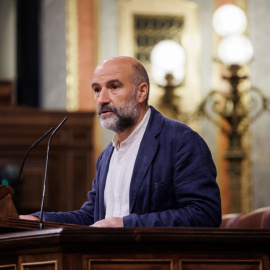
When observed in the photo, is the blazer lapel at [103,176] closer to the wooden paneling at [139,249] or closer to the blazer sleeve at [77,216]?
the blazer sleeve at [77,216]

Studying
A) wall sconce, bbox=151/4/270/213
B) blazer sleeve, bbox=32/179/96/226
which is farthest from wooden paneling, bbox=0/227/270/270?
wall sconce, bbox=151/4/270/213

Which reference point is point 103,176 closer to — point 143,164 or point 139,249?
point 143,164

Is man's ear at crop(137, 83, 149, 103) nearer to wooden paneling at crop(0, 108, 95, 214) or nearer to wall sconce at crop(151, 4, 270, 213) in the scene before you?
wall sconce at crop(151, 4, 270, 213)

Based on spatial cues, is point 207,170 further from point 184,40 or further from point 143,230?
point 184,40

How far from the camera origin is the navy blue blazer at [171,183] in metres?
2.71

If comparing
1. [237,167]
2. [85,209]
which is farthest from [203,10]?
[85,209]

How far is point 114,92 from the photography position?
304 cm

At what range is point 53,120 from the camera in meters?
6.78

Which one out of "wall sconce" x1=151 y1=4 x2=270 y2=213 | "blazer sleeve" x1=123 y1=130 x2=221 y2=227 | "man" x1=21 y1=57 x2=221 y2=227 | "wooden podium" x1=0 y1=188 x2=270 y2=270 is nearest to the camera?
"wooden podium" x1=0 y1=188 x2=270 y2=270

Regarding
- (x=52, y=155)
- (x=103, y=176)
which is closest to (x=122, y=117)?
(x=103, y=176)

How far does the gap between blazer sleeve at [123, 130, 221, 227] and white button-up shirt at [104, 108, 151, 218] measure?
213mm

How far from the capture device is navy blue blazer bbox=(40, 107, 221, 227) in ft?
8.91

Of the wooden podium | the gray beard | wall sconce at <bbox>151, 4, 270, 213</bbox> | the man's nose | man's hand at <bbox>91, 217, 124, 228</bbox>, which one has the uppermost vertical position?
wall sconce at <bbox>151, 4, 270, 213</bbox>

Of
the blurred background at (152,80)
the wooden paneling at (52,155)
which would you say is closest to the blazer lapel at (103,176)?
the wooden paneling at (52,155)
